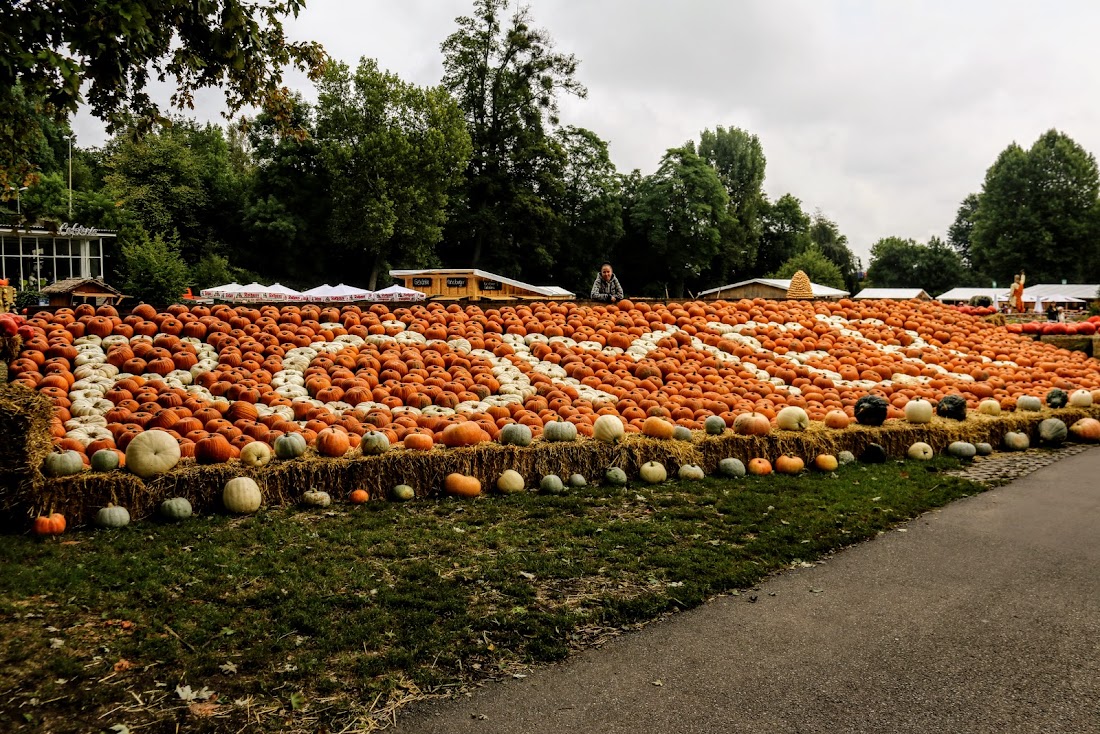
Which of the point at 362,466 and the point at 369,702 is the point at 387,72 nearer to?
the point at 362,466

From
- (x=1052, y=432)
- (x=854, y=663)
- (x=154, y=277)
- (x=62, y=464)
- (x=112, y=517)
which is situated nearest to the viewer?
(x=854, y=663)

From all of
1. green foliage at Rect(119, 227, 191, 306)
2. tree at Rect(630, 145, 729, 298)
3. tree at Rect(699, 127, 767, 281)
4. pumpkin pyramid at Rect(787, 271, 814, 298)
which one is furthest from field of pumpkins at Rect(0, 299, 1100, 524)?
tree at Rect(699, 127, 767, 281)

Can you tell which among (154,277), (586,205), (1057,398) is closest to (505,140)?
(586,205)

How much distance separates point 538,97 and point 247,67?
153 ft

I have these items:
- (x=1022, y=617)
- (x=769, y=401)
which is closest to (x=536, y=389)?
(x=769, y=401)

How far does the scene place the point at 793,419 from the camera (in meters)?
8.41

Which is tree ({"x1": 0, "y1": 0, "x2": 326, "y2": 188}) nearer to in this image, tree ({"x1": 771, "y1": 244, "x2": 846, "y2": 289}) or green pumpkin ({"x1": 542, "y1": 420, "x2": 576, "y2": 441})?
green pumpkin ({"x1": 542, "y1": 420, "x2": 576, "y2": 441})

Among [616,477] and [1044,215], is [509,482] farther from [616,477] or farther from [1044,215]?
[1044,215]

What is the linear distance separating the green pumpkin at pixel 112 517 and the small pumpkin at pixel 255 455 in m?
0.98

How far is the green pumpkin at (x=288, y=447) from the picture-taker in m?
6.57

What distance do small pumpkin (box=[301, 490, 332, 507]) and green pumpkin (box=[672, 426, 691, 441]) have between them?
3606 millimetres

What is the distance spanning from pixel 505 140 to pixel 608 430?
45.2 meters

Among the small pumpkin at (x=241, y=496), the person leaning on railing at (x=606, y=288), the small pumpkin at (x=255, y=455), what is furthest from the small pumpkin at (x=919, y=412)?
the small pumpkin at (x=241, y=496)

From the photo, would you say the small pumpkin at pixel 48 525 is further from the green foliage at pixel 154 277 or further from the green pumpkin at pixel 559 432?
the green foliage at pixel 154 277
